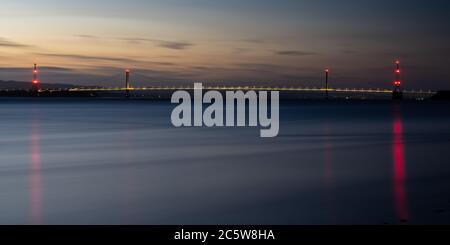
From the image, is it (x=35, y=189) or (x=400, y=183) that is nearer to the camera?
(x=35, y=189)

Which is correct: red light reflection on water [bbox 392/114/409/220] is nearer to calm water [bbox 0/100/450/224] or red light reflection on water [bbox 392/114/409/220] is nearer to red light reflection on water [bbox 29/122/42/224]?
calm water [bbox 0/100/450/224]

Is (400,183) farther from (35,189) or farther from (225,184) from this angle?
(35,189)

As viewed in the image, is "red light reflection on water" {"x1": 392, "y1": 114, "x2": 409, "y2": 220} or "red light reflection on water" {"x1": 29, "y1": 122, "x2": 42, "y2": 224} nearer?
"red light reflection on water" {"x1": 29, "y1": 122, "x2": 42, "y2": 224}

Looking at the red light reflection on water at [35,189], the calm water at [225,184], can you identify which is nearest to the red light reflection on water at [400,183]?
the calm water at [225,184]

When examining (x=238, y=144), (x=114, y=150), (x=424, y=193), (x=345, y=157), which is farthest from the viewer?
(x=238, y=144)

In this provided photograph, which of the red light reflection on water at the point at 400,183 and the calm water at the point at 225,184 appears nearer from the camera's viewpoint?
the calm water at the point at 225,184

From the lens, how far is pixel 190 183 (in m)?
8.50

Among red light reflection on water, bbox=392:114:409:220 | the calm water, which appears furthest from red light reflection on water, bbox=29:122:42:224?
red light reflection on water, bbox=392:114:409:220

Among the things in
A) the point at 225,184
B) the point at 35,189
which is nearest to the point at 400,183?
the point at 225,184

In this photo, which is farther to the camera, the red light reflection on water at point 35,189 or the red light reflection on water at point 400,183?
the red light reflection on water at point 400,183

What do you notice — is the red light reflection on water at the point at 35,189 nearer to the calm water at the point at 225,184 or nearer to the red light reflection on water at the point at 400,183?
the calm water at the point at 225,184
